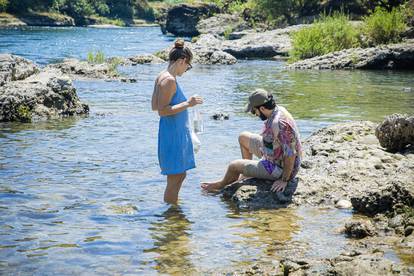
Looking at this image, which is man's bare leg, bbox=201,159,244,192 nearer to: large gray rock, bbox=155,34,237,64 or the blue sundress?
the blue sundress

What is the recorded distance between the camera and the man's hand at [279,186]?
8.78 meters

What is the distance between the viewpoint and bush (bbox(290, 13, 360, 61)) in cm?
3534

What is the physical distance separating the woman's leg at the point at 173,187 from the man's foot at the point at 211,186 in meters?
0.84

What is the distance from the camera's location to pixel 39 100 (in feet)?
54.5

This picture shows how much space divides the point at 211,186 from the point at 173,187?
102 cm

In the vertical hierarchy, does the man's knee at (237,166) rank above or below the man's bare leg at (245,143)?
below

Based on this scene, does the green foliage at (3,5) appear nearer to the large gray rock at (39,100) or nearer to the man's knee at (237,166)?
the large gray rock at (39,100)

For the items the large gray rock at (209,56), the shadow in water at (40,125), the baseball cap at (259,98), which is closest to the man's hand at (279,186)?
the baseball cap at (259,98)

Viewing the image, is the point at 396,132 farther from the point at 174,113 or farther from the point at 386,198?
the point at 174,113

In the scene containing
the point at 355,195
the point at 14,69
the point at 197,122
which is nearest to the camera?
the point at 355,195

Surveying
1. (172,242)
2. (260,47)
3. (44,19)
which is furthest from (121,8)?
(172,242)

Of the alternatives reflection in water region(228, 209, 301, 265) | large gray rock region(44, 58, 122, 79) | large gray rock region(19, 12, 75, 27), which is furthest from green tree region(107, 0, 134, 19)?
reflection in water region(228, 209, 301, 265)

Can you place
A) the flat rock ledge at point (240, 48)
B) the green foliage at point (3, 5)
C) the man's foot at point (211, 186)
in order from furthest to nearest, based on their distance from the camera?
the green foliage at point (3, 5)
the flat rock ledge at point (240, 48)
the man's foot at point (211, 186)

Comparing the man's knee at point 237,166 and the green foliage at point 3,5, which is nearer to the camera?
the man's knee at point 237,166
